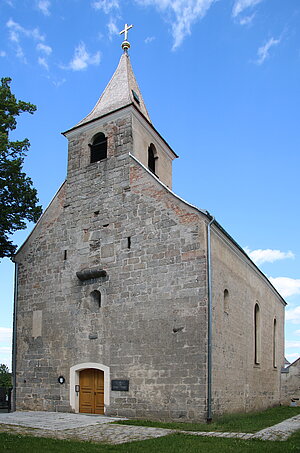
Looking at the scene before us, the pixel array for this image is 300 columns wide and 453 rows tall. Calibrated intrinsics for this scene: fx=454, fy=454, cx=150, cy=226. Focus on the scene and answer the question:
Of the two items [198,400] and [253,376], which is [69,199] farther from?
[253,376]

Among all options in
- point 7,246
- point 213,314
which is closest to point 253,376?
point 213,314

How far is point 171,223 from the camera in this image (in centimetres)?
1551

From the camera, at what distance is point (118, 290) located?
16172 mm

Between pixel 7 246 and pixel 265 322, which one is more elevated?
pixel 7 246

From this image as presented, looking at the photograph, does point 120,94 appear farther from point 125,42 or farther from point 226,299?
point 226,299

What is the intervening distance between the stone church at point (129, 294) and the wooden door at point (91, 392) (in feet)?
0.13

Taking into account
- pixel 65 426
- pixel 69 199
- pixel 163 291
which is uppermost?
pixel 69 199

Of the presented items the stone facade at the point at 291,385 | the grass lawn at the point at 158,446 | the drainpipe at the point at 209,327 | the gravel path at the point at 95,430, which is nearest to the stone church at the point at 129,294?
the drainpipe at the point at 209,327

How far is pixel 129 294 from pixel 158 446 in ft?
22.0

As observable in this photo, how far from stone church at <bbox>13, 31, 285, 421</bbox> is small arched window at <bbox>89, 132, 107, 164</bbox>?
46mm

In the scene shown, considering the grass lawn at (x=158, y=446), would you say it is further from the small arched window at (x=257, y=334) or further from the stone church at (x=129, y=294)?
the small arched window at (x=257, y=334)

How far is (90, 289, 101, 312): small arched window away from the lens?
55.0 ft

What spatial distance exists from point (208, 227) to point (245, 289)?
220 inches

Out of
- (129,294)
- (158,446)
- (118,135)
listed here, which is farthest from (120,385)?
(118,135)
